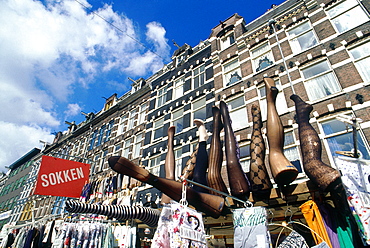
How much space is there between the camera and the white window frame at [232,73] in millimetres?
12823

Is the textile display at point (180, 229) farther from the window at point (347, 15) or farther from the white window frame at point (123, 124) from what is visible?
the white window frame at point (123, 124)

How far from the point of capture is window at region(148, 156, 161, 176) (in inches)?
555

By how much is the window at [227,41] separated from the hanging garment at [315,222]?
42.3ft

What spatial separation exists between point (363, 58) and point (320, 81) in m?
1.73

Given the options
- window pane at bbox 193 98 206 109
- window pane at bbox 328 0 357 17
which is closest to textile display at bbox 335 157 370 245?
window pane at bbox 328 0 357 17

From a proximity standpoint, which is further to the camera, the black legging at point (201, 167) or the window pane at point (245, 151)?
the window pane at point (245, 151)

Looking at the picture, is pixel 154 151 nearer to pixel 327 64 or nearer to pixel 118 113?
pixel 118 113

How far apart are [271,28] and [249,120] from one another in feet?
20.8

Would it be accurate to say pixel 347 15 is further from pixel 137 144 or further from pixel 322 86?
pixel 137 144

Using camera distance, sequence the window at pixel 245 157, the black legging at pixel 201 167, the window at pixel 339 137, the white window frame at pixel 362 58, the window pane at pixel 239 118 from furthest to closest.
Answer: the window pane at pixel 239 118 < the window at pixel 245 157 < the white window frame at pixel 362 58 < the window at pixel 339 137 < the black legging at pixel 201 167

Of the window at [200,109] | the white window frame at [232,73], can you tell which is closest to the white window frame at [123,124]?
the window at [200,109]

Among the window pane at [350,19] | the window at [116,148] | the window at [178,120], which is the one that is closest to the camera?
the window pane at [350,19]

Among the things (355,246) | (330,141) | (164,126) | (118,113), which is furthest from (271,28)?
(118,113)

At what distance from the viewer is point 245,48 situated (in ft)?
44.1
